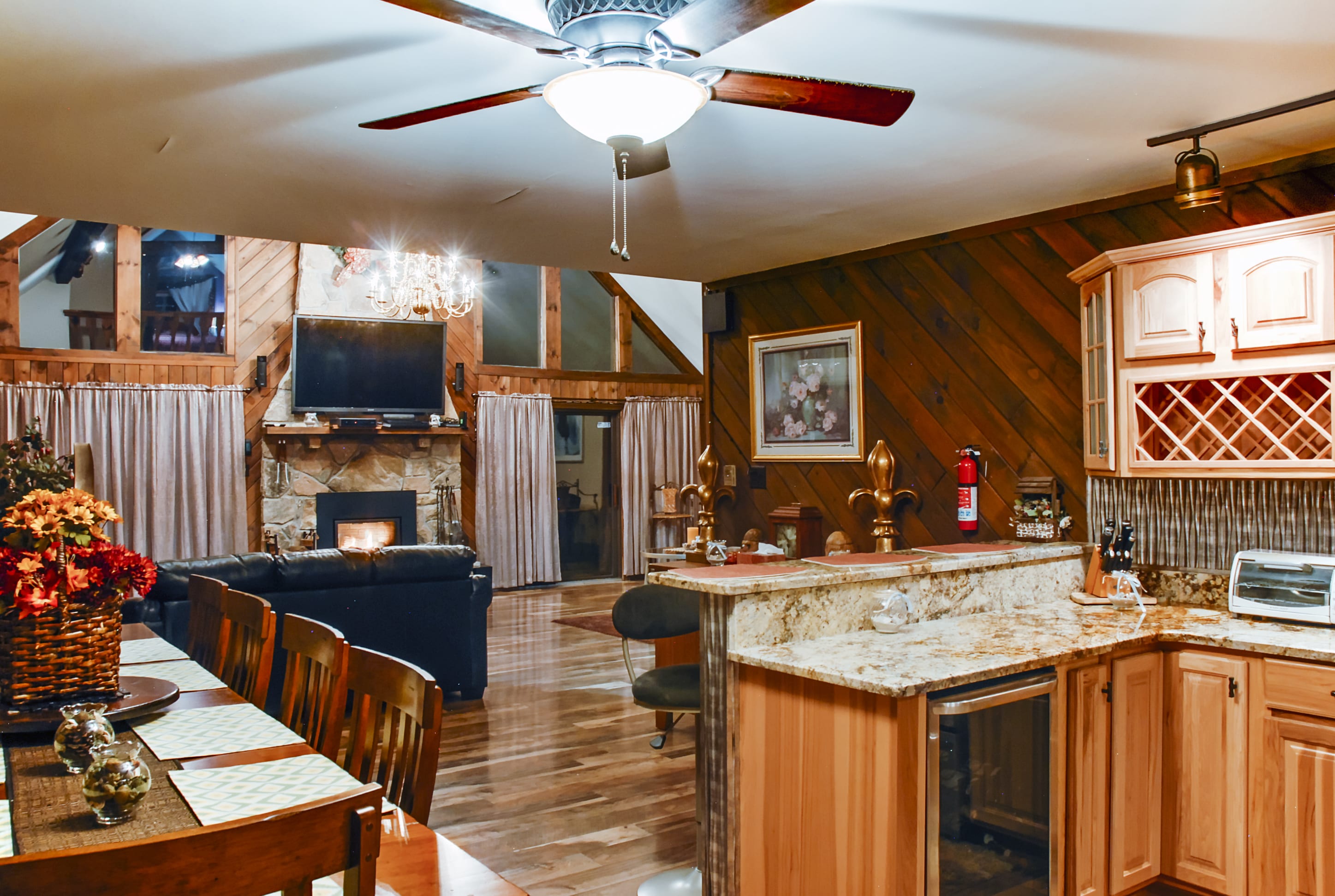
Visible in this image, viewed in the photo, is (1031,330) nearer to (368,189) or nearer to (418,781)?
(368,189)

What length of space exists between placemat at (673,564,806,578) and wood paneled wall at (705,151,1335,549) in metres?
1.63

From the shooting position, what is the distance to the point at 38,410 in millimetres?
7789

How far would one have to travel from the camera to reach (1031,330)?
4.00 meters

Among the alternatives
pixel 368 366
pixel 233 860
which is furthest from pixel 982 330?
pixel 368 366

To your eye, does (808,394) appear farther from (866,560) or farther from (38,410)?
(38,410)

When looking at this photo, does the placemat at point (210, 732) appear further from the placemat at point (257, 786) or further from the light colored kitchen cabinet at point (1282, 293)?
the light colored kitchen cabinet at point (1282, 293)

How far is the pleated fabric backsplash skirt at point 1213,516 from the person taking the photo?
127 inches

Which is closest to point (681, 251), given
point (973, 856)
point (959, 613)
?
point (959, 613)

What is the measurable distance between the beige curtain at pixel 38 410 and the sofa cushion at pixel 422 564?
4369 millimetres

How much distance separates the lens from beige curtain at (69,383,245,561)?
7.96 metres

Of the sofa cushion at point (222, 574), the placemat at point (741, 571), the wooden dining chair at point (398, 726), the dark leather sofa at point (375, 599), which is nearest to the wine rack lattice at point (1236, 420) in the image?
the placemat at point (741, 571)

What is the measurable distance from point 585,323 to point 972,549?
25.1 ft

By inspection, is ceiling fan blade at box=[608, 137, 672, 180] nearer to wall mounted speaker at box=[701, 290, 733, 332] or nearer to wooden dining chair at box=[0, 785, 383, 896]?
wooden dining chair at box=[0, 785, 383, 896]

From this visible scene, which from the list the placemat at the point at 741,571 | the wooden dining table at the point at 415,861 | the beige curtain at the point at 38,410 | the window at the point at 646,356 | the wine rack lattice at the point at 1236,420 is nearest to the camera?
the wooden dining table at the point at 415,861
